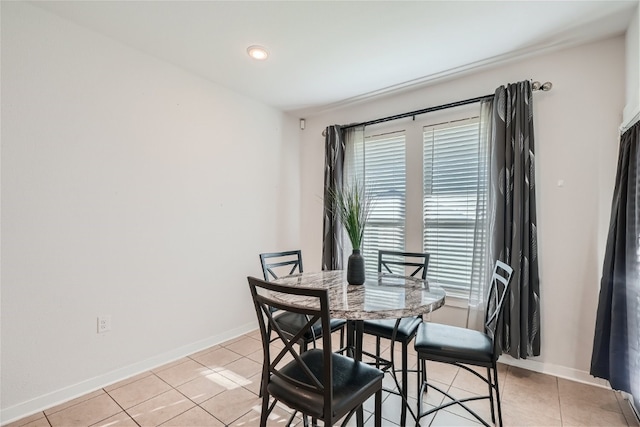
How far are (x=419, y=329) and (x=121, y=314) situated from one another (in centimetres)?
222

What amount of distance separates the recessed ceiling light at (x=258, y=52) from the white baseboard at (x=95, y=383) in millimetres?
2607

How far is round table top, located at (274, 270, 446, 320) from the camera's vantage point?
1.42 m

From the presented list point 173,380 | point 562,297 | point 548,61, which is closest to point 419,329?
point 562,297

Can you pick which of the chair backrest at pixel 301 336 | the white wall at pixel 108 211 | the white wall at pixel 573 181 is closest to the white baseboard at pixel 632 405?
the white wall at pixel 573 181

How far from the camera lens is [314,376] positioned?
129cm

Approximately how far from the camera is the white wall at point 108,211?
188 centimetres

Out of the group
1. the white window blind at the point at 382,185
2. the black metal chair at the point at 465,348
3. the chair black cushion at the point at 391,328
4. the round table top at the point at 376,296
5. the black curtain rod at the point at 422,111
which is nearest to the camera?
the round table top at the point at 376,296

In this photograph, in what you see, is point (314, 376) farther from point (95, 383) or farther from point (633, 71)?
point (633, 71)

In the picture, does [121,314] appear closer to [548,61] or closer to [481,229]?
[481,229]

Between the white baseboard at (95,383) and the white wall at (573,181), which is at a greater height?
the white wall at (573,181)

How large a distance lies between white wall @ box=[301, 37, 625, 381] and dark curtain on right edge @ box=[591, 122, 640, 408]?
198mm

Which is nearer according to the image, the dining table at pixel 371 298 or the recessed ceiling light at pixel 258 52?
the dining table at pixel 371 298

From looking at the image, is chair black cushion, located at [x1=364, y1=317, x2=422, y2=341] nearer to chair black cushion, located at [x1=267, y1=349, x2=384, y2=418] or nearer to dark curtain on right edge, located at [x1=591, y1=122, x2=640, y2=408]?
chair black cushion, located at [x1=267, y1=349, x2=384, y2=418]

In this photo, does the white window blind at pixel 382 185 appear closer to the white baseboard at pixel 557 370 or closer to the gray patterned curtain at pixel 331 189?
the gray patterned curtain at pixel 331 189
